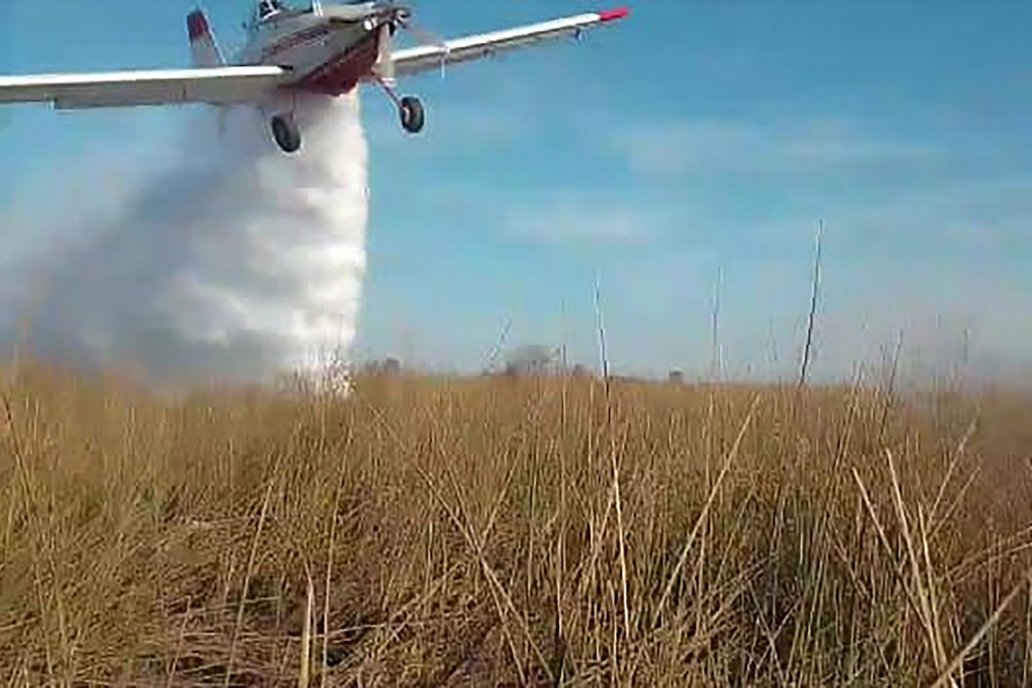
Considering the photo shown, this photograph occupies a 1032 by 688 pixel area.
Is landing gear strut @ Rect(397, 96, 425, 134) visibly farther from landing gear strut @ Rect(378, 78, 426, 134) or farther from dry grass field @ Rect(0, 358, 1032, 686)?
dry grass field @ Rect(0, 358, 1032, 686)

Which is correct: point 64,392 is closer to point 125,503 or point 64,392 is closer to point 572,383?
point 125,503

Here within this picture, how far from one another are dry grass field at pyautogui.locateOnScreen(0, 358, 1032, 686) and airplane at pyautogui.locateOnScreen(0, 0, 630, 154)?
1136cm

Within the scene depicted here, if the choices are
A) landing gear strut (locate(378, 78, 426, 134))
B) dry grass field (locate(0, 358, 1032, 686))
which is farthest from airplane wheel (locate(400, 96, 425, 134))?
dry grass field (locate(0, 358, 1032, 686))

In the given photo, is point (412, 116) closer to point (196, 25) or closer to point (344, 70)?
point (344, 70)

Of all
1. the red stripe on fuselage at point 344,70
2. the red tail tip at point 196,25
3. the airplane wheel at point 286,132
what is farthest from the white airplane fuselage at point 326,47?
the red tail tip at point 196,25

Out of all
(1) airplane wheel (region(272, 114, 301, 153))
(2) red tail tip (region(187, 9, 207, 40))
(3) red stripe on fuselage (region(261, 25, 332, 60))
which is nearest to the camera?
(3) red stripe on fuselage (region(261, 25, 332, 60))

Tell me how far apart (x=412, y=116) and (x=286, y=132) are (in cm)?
162

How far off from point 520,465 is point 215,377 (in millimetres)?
2840

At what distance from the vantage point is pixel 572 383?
4117 millimetres

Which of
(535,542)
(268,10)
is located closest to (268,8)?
(268,10)

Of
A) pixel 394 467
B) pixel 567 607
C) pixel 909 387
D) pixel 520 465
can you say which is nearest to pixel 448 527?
pixel 520 465

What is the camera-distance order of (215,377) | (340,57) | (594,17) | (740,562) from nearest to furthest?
(740,562) < (215,377) < (340,57) < (594,17)

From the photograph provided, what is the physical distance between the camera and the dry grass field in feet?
7.61

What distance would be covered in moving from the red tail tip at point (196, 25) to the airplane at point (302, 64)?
15.4 feet
